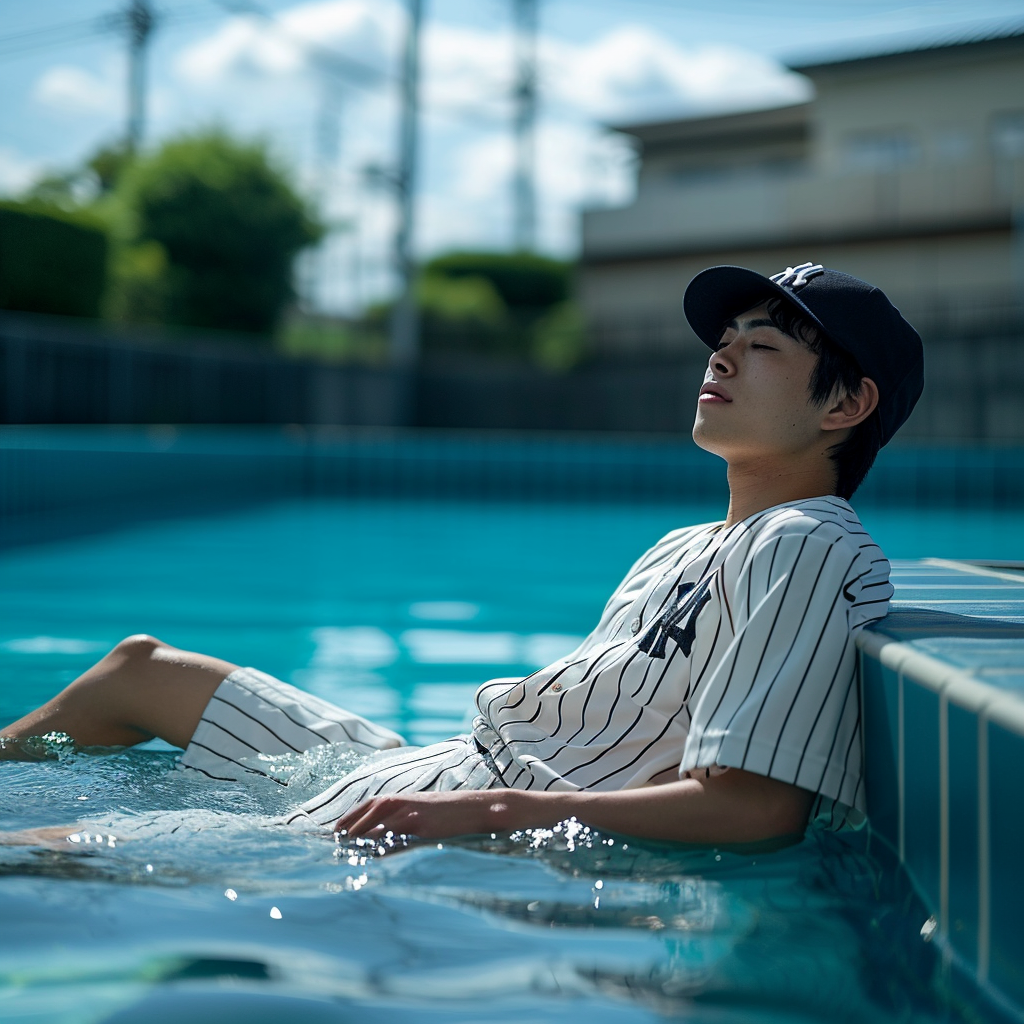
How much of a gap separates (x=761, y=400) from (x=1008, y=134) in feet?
73.0

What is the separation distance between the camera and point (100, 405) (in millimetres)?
12805

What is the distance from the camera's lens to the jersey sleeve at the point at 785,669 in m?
1.51

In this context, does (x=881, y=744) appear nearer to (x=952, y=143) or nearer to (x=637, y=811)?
(x=637, y=811)

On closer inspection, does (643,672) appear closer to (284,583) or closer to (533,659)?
(533,659)

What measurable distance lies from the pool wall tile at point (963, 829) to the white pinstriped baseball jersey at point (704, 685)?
221mm

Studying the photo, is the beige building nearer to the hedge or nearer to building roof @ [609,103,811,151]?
building roof @ [609,103,811,151]

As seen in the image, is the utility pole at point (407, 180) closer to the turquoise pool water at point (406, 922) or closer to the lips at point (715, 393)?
the turquoise pool water at point (406, 922)

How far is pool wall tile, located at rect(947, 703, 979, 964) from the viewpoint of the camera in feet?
4.19

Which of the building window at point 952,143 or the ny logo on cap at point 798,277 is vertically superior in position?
the building window at point 952,143

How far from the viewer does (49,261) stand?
13305 mm

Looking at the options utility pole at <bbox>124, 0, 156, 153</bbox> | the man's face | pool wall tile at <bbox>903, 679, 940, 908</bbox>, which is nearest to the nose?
the man's face

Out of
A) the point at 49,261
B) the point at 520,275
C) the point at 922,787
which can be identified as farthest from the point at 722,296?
the point at 520,275

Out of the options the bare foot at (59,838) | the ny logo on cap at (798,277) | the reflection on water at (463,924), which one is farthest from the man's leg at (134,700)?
the ny logo on cap at (798,277)

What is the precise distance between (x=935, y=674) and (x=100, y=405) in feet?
41.0
